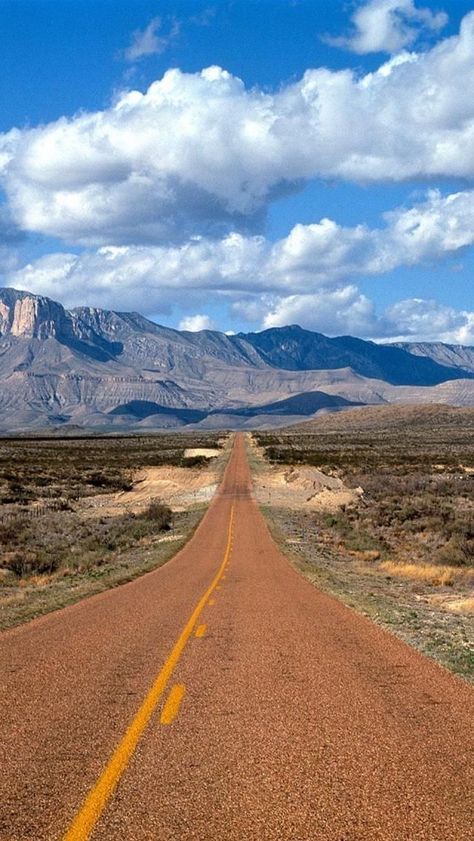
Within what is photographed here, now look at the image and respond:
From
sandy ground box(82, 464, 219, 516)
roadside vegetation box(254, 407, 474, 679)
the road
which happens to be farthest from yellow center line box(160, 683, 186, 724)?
sandy ground box(82, 464, 219, 516)

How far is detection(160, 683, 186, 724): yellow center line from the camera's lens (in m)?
7.46

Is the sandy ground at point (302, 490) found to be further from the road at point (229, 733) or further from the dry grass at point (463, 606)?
the road at point (229, 733)

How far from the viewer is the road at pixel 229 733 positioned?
17.0 ft

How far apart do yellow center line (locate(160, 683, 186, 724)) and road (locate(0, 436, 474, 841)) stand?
0.04m

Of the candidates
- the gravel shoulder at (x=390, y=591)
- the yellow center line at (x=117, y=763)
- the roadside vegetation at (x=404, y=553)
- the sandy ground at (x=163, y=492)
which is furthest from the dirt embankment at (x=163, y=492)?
the yellow center line at (x=117, y=763)

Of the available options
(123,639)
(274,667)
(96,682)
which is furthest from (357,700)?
(123,639)

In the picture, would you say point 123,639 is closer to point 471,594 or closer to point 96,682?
point 96,682

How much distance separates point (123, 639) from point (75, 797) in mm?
5975

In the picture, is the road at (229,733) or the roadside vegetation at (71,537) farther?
the roadside vegetation at (71,537)

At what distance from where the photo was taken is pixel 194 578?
19703mm

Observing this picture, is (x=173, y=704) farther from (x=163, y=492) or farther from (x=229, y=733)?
(x=163, y=492)

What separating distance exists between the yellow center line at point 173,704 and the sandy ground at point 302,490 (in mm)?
36291

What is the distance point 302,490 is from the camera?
54.5 meters

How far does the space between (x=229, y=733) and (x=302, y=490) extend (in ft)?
157
